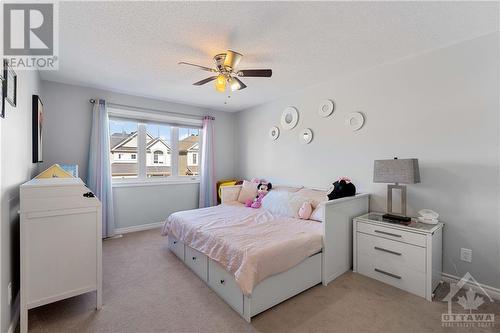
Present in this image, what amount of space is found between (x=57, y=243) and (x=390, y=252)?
295 cm

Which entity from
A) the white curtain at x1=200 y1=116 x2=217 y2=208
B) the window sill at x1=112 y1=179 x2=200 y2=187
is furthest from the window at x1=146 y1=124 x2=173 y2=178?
the white curtain at x1=200 y1=116 x2=217 y2=208

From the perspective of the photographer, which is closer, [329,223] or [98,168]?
[329,223]

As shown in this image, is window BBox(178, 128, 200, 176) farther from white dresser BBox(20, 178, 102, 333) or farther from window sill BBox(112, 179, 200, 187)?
white dresser BBox(20, 178, 102, 333)

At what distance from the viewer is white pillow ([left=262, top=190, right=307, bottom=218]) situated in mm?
2945

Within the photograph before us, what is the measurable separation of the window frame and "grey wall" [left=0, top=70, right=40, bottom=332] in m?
1.65

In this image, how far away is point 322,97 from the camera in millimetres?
3344

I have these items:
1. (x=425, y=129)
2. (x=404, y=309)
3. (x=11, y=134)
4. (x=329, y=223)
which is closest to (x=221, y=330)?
(x=329, y=223)

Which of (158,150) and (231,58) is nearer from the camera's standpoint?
(231,58)

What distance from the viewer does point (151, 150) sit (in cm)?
420

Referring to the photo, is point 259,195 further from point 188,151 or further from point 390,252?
point 390,252

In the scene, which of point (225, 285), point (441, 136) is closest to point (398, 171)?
point (441, 136)

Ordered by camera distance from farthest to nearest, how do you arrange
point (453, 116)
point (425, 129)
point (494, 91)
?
point (425, 129) → point (453, 116) → point (494, 91)

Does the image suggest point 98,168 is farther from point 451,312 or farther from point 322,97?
point 451,312

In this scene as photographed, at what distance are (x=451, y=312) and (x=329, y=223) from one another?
3.73 ft
